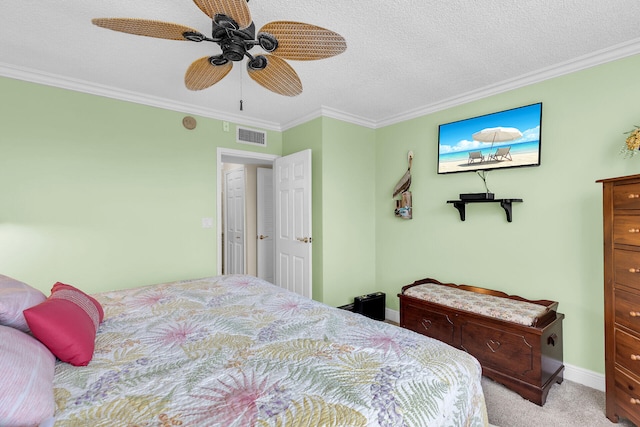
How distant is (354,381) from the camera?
3.50ft

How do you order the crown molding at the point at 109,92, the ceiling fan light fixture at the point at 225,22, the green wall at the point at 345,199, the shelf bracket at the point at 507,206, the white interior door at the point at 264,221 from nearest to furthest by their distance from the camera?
the ceiling fan light fixture at the point at 225,22, the green wall at the point at 345,199, the crown molding at the point at 109,92, the shelf bracket at the point at 507,206, the white interior door at the point at 264,221

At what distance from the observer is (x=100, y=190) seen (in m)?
2.80

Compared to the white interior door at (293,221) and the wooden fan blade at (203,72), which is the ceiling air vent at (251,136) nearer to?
the white interior door at (293,221)

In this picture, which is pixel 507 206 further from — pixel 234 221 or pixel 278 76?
pixel 234 221

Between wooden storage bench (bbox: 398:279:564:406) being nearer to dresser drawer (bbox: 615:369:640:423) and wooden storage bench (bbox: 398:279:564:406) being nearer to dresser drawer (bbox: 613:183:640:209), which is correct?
dresser drawer (bbox: 615:369:640:423)

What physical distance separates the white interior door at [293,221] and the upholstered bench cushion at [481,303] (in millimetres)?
1212

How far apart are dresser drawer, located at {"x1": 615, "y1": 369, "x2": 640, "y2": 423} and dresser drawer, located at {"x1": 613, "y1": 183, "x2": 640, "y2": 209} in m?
1.00

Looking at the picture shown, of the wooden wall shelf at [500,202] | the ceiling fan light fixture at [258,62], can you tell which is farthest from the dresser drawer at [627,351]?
the ceiling fan light fixture at [258,62]

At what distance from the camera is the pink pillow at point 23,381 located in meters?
0.77

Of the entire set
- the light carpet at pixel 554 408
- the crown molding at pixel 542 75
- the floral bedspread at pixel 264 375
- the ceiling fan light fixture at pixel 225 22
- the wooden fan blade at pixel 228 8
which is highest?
the crown molding at pixel 542 75

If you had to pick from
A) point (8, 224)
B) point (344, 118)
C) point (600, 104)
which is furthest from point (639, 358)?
point (8, 224)

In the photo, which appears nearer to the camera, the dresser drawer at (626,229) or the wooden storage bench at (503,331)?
the dresser drawer at (626,229)

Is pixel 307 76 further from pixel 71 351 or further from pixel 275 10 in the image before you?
pixel 71 351

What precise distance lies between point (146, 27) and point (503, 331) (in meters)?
2.90
